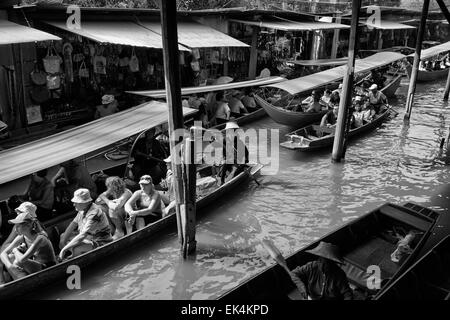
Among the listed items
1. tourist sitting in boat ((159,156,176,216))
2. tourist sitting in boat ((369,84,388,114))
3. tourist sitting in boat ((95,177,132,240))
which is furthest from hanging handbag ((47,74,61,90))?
tourist sitting in boat ((369,84,388,114))

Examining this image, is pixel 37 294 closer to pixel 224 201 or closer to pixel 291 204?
pixel 224 201

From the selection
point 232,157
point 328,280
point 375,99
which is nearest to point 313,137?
point 232,157

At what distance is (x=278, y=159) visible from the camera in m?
12.1

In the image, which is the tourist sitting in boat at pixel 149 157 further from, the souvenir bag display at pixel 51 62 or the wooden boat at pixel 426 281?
the wooden boat at pixel 426 281

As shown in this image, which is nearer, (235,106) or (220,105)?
(220,105)

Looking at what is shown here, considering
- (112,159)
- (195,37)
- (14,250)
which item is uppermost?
(195,37)

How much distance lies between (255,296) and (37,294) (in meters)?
2.96

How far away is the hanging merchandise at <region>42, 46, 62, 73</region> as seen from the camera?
10953mm

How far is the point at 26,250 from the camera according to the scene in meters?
5.68

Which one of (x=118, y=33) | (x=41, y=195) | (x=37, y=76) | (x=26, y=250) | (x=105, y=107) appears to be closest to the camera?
(x=26, y=250)

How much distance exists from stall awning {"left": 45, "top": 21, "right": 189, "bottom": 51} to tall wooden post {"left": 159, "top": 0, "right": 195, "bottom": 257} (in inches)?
194

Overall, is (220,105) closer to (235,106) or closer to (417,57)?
(235,106)

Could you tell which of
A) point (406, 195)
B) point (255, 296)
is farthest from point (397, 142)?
point (255, 296)
